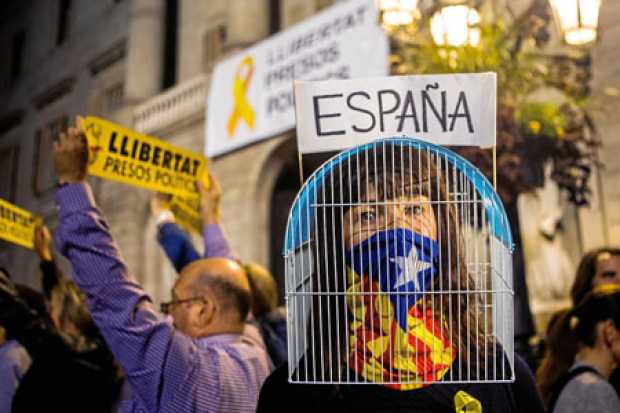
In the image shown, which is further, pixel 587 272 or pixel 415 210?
pixel 587 272

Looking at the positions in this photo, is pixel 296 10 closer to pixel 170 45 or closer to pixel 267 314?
pixel 170 45

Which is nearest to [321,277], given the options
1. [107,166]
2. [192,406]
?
[192,406]

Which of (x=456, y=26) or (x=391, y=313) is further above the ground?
(x=456, y=26)

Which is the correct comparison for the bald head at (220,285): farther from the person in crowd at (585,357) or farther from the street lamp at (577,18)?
the street lamp at (577,18)

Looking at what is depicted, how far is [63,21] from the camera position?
7.98 m

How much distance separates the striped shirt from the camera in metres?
1.94

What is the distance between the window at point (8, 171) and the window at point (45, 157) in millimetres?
193

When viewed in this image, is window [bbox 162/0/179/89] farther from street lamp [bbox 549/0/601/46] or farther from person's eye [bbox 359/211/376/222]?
person's eye [bbox 359/211/376/222]

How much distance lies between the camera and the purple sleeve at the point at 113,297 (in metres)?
1.94

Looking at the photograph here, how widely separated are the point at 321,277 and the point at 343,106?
16.0 inches

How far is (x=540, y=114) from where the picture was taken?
4.65m

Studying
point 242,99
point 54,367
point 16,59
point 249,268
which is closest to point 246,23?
point 16,59

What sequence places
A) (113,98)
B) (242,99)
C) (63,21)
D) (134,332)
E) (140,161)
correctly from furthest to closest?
(113,98), (63,21), (242,99), (140,161), (134,332)

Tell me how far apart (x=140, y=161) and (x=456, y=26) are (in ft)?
7.45
